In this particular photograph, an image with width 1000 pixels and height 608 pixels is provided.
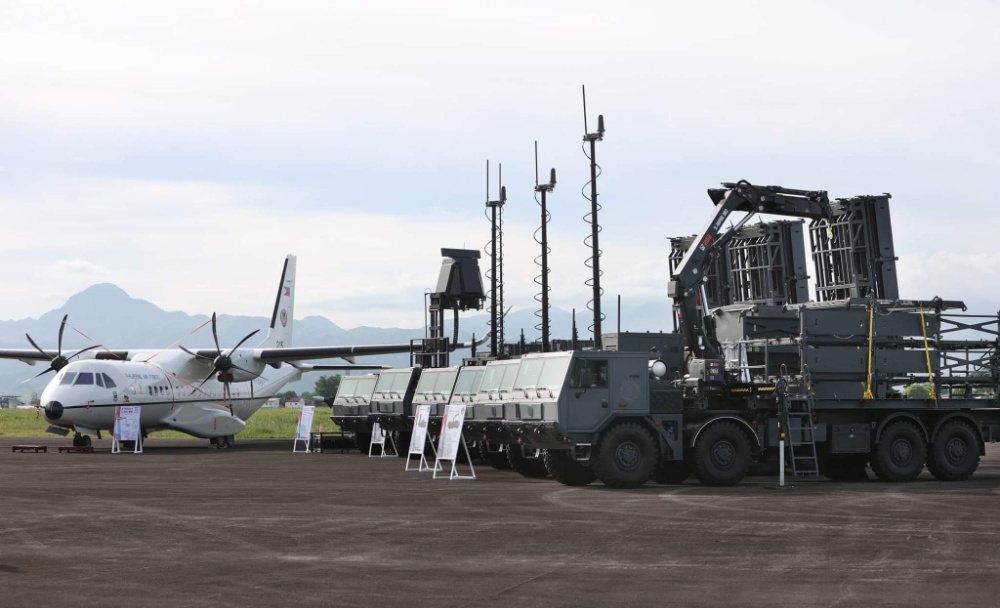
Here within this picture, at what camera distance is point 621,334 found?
2339 centimetres

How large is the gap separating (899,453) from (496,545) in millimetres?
12699

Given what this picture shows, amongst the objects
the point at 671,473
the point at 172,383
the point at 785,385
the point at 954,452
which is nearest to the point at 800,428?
the point at 785,385

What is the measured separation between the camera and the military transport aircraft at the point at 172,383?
1499 inches

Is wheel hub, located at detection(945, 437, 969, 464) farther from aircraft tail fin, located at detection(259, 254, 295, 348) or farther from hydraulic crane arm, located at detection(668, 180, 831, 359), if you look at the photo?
aircraft tail fin, located at detection(259, 254, 295, 348)

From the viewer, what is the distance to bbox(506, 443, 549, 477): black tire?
24.8 meters

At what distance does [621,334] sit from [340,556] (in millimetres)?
12422

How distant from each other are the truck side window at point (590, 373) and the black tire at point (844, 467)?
5.38 meters

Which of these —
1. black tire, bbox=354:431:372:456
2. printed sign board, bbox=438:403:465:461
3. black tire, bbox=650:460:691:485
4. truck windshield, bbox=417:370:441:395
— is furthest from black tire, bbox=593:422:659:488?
black tire, bbox=354:431:372:456

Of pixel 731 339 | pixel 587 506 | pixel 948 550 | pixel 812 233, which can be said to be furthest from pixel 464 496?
pixel 812 233

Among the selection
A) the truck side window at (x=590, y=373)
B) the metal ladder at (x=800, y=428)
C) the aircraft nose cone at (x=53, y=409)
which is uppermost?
the aircraft nose cone at (x=53, y=409)

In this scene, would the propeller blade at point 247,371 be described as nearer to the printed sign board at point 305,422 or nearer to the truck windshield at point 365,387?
the printed sign board at point 305,422

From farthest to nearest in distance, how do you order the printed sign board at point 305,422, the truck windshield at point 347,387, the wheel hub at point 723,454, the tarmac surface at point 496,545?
1. the printed sign board at point 305,422
2. the truck windshield at point 347,387
3. the wheel hub at point 723,454
4. the tarmac surface at point 496,545

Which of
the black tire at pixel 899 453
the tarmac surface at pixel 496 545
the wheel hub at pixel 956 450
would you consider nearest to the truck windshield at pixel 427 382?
the tarmac surface at pixel 496 545

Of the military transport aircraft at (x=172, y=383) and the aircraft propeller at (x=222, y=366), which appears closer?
the military transport aircraft at (x=172, y=383)
